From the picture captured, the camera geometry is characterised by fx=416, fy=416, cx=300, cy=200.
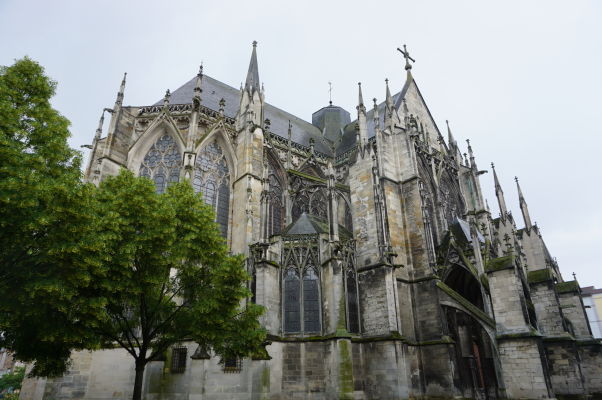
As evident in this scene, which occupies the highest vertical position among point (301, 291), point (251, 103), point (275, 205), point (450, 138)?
point (450, 138)

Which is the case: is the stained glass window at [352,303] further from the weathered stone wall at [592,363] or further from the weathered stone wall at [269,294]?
the weathered stone wall at [592,363]

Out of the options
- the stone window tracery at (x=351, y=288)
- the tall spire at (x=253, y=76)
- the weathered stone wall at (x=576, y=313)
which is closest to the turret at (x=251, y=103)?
the tall spire at (x=253, y=76)

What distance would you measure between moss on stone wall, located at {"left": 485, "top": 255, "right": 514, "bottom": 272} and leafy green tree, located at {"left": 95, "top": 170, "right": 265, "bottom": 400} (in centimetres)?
886

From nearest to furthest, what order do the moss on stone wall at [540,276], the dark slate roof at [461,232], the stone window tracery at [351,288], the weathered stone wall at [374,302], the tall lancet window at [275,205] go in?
the weathered stone wall at [374,302], the stone window tracery at [351,288], the moss on stone wall at [540,276], the dark slate roof at [461,232], the tall lancet window at [275,205]

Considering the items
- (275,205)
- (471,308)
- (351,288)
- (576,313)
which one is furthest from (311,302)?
(576,313)

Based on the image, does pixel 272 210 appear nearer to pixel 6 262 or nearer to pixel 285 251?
pixel 285 251

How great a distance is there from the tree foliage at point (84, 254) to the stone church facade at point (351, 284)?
2.55 meters

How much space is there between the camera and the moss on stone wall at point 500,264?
1493 centimetres

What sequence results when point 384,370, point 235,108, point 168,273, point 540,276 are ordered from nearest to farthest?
point 168,273
point 384,370
point 540,276
point 235,108

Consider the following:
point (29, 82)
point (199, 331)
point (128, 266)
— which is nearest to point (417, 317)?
point (199, 331)

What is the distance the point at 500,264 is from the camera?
1519cm

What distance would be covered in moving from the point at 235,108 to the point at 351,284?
1405 cm

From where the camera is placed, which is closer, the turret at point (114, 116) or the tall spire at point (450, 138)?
the turret at point (114, 116)

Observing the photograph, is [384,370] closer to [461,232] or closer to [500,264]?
[500,264]
